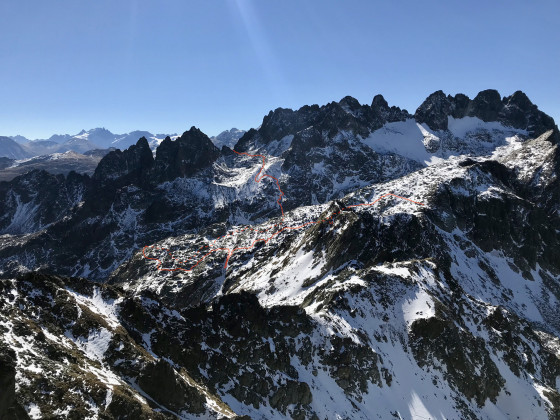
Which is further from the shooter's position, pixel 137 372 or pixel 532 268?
pixel 532 268

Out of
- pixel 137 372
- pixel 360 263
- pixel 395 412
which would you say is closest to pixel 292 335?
pixel 395 412

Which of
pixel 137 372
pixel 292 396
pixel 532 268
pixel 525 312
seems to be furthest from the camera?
pixel 532 268

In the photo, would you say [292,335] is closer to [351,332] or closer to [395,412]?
[351,332]

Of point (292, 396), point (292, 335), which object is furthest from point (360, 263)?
point (292, 396)

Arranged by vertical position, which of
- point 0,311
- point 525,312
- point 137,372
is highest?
point 0,311

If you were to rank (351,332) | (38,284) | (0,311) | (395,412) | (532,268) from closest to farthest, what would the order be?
(0,311)
(38,284)
(395,412)
(351,332)
(532,268)

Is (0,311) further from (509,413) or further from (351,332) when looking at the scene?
(509,413)

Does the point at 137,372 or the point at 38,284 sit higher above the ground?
the point at 38,284

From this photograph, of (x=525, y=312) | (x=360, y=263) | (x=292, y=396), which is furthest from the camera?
(x=525, y=312)

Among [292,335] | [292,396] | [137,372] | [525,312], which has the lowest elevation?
[525,312]

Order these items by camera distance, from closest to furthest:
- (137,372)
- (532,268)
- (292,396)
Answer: (137,372) → (292,396) → (532,268)
